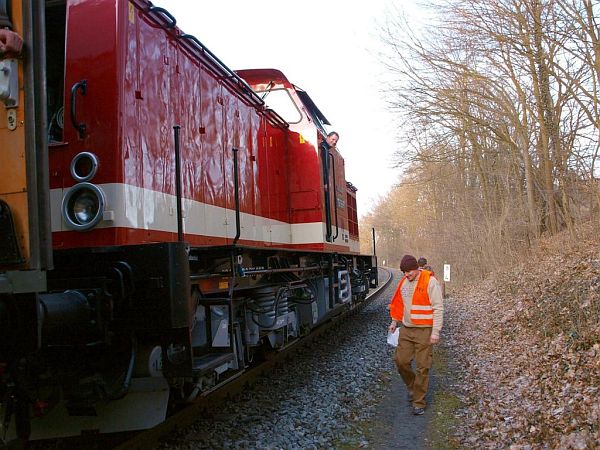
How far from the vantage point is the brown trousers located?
5.66 m

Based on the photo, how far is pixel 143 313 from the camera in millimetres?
3547

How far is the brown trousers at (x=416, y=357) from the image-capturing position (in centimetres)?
566

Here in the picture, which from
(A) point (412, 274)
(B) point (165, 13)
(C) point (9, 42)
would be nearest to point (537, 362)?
(A) point (412, 274)

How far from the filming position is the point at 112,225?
378 cm

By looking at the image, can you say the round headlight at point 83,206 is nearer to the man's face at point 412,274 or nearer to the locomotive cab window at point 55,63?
the locomotive cab window at point 55,63

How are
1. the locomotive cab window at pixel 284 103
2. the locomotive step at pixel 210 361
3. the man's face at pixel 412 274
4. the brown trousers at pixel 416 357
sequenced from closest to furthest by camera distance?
the locomotive step at pixel 210 361 < the brown trousers at pixel 416 357 < the man's face at pixel 412 274 < the locomotive cab window at pixel 284 103

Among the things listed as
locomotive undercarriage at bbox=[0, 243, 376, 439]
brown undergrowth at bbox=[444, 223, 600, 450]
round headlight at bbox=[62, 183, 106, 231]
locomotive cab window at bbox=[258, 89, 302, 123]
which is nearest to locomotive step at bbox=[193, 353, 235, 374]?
locomotive undercarriage at bbox=[0, 243, 376, 439]

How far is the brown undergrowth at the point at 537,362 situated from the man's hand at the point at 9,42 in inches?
169

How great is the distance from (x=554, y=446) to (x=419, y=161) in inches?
608

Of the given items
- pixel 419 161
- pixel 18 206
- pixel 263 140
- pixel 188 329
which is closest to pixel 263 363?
pixel 263 140

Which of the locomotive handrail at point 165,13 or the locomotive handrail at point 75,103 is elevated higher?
the locomotive handrail at point 165,13

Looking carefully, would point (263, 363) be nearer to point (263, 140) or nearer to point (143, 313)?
point (263, 140)

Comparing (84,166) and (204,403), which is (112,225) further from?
(204,403)

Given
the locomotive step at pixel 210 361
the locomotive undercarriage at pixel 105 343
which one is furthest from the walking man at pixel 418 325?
the locomotive undercarriage at pixel 105 343
